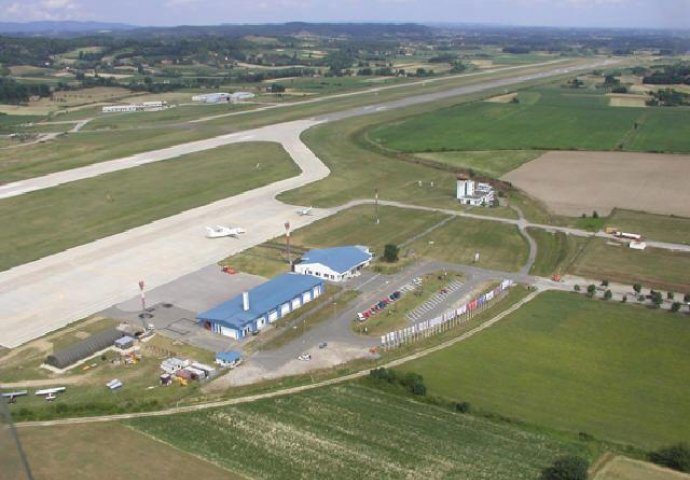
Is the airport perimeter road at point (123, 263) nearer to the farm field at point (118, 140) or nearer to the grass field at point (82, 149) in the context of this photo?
the farm field at point (118, 140)

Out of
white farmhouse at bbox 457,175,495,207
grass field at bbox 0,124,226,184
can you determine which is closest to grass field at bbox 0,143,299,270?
grass field at bbox 0,124,226,184

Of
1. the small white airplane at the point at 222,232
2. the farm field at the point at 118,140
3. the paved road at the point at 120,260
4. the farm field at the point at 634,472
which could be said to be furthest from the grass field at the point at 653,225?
the small white airplane at the point at 222,232

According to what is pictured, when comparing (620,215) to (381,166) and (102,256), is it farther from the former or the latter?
(102,256)

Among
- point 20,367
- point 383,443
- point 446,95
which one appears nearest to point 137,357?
point 20,367

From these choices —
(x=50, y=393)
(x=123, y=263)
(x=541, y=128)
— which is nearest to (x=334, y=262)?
(x=123, y=263)

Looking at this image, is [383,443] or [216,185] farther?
[216,185]

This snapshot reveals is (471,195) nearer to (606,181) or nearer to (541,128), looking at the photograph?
(606,181)
